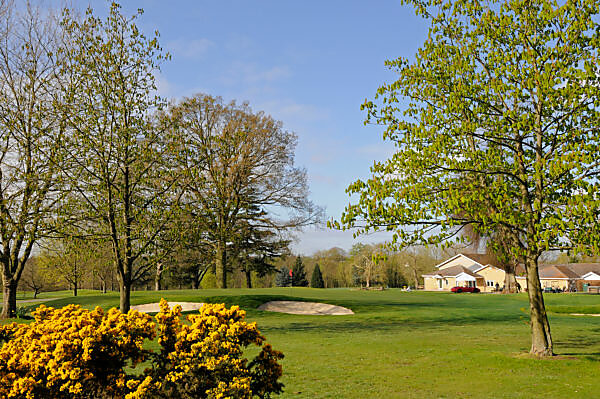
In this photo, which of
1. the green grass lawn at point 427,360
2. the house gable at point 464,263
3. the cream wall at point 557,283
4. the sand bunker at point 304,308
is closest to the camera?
the green grass lawn at point 427,360

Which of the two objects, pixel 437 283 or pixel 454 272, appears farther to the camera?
pixel 437 283

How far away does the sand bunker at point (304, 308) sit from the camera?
24.9m

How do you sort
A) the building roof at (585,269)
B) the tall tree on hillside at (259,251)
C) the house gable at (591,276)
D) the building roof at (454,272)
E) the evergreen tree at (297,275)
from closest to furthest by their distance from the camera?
the tall tree on hillside at (259,251), the house gable at (591,276), the building roof at (585,269), the evergreen tree at (297,275), the building roof at (454,272)

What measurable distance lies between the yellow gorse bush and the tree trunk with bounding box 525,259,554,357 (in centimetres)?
716

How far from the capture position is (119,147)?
47.8ft

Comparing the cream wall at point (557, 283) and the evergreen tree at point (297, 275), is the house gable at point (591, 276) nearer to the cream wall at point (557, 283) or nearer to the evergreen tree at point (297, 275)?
the cream wall at point (557, 283)

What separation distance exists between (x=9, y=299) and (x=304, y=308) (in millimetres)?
13586

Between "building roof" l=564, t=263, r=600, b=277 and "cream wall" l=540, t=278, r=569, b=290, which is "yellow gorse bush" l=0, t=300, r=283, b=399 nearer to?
"cream wall" l=540, t=278, r=569, b=290

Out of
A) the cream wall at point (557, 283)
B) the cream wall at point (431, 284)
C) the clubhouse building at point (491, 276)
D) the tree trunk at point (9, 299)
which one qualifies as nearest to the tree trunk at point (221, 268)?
the tree trunk at point (9, 299)

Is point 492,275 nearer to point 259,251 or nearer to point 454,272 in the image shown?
point 454,272

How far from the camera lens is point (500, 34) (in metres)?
10.8

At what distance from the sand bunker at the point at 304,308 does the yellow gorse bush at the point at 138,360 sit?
19.1 metres

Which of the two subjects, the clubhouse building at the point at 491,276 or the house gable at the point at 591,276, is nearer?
the house gable at the point at 591,276

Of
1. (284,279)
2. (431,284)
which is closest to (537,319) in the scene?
(284,279)
